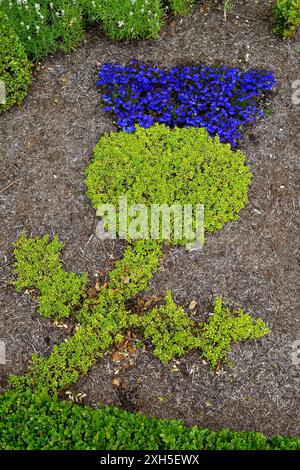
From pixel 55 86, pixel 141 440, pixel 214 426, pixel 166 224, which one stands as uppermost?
pixel 55 86

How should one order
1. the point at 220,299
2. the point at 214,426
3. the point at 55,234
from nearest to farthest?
the point at 214,426 < the point at 220,299 < the point at 55,234

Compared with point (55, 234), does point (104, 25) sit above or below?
above

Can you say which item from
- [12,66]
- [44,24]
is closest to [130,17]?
[44,24]

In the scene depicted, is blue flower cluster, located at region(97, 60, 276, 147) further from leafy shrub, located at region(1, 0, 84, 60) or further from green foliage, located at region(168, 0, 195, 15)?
green foliage, located at region(168, 0, 195, 15)

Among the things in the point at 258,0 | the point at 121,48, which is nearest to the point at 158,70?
the point at 121,48

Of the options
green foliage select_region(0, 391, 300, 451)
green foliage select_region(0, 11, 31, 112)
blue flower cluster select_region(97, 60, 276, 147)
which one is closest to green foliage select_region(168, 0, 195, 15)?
blue flower cluster select_region(97, 60, 276, 147)

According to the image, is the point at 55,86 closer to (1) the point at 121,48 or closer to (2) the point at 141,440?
(1) the point at 121,48
